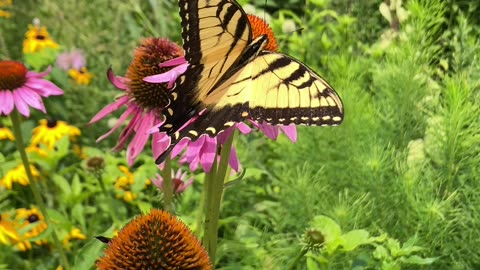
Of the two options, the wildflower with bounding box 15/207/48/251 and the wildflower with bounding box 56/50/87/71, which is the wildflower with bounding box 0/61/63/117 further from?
the wildflower with bounding box 56/50/87/71

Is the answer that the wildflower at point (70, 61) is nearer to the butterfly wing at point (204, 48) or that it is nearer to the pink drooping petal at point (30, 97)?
the pink drooping petal at point (30, 97)

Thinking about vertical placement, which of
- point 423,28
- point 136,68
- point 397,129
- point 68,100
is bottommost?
point 397,129

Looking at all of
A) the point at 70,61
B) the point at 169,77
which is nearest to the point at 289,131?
the point at 169,77

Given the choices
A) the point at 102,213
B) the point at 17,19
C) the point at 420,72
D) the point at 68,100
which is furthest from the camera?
the point at 17,19

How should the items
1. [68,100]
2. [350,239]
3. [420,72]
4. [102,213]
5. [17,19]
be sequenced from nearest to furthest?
[350,239] → [420,72] → [102,213] → [68,100] → [17,19]

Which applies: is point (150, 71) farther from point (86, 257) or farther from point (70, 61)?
point (70, 61)

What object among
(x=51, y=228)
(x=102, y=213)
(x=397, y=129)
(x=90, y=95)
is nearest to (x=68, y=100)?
(x=90, y=95)

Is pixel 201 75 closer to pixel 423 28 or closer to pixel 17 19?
pixel 423 28
